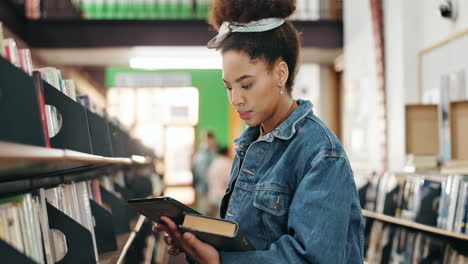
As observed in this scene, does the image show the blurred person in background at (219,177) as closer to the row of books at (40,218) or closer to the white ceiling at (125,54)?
the white ceiling at (125,54)

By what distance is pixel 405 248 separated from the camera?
3.55 metres

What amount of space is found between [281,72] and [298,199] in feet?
1.13

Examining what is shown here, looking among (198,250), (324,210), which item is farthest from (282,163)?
(198,250)

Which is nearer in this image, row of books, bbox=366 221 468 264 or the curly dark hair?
the curly dark hair

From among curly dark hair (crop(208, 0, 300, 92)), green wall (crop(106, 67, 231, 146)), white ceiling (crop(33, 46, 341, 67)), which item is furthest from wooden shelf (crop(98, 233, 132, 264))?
green wall (crop(106, 67, 231, 146))

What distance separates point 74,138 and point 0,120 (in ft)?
2.04

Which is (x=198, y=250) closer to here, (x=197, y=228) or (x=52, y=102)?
(x=197, y=228)

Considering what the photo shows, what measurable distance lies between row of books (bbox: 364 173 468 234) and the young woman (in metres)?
1.79

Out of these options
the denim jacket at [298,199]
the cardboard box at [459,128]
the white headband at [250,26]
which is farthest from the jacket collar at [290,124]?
the cardboard box at [459,128]

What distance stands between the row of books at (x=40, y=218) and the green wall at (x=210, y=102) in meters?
8.98

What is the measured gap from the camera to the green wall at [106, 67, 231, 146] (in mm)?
11164

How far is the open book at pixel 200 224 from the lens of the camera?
3.89 ft

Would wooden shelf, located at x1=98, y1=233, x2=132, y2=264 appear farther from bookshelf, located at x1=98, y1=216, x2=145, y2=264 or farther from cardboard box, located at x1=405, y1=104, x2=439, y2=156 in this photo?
cardboard box, located at x1=405, y1=104, x2=439, y2=156

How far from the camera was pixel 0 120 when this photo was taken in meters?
0.99
